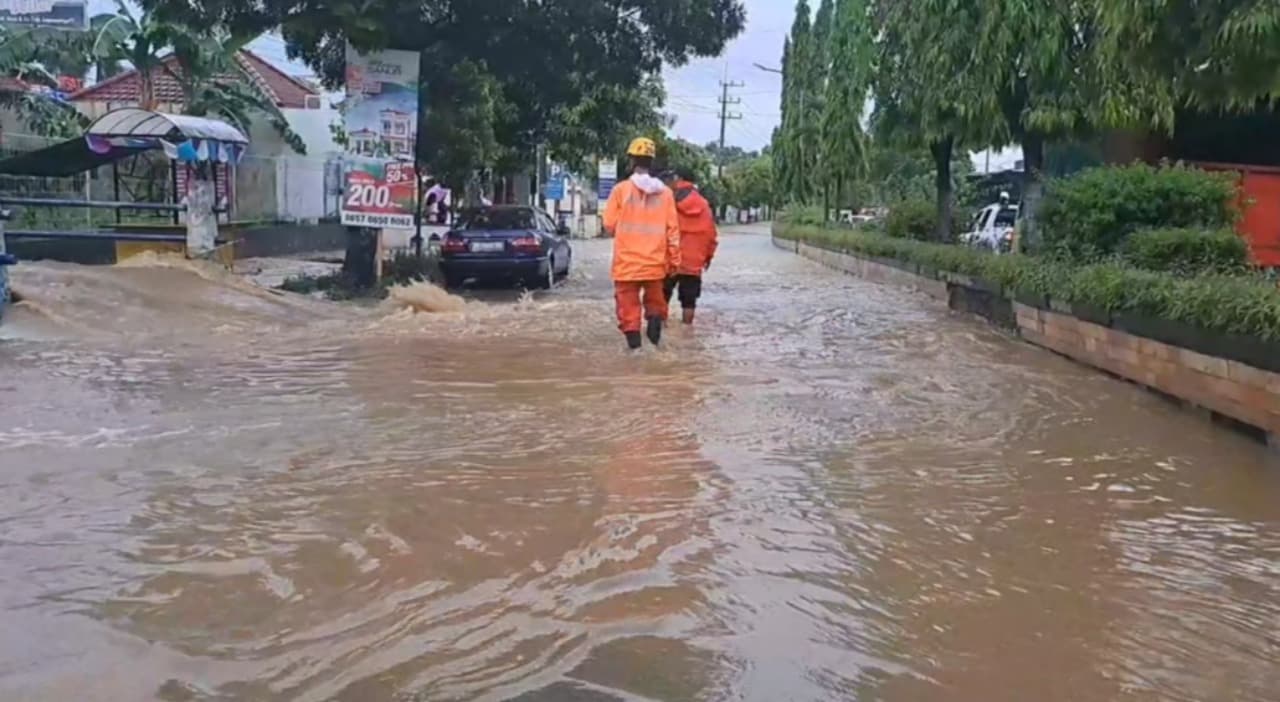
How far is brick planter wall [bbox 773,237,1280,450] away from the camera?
6.88 meters

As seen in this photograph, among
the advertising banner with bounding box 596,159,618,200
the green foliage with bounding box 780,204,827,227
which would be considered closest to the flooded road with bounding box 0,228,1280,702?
the green foliage with bounding box 780,204,827,227

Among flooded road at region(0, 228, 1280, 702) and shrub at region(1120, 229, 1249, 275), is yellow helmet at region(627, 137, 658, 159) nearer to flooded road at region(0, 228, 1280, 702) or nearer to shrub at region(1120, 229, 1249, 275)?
flooded road at region(0, 228, 1280, 702)

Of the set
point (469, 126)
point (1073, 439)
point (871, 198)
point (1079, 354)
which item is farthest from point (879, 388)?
point (871, 198)

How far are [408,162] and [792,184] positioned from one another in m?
24.1

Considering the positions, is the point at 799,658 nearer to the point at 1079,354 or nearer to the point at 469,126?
the point at 1079,354

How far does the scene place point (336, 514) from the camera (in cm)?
503

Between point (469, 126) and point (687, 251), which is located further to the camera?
point (469, 126)

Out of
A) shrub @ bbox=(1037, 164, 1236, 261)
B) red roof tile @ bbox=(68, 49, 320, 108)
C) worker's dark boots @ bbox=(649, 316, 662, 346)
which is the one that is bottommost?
worker's dark boots @ bbox=(649, 316, 662, 346)

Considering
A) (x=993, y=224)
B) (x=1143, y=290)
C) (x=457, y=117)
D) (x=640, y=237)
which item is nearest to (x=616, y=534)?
(x=640, y=237)

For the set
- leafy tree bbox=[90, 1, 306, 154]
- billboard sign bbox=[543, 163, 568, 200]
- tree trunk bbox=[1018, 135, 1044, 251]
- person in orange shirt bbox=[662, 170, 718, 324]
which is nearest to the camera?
person in orange shirt bbox=[662, 170, 718, 324]

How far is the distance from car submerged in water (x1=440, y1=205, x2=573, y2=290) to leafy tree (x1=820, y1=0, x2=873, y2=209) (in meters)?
8.46

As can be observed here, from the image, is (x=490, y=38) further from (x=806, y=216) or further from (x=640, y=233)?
(x=806, y=216)

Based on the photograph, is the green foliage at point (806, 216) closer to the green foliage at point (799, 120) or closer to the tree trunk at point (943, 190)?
the green foliage at point (799, 120)

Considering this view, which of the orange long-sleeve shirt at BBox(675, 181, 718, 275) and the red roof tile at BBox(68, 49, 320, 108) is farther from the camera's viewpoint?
the red roof tile at BBox(68, 49, 320, 108)
